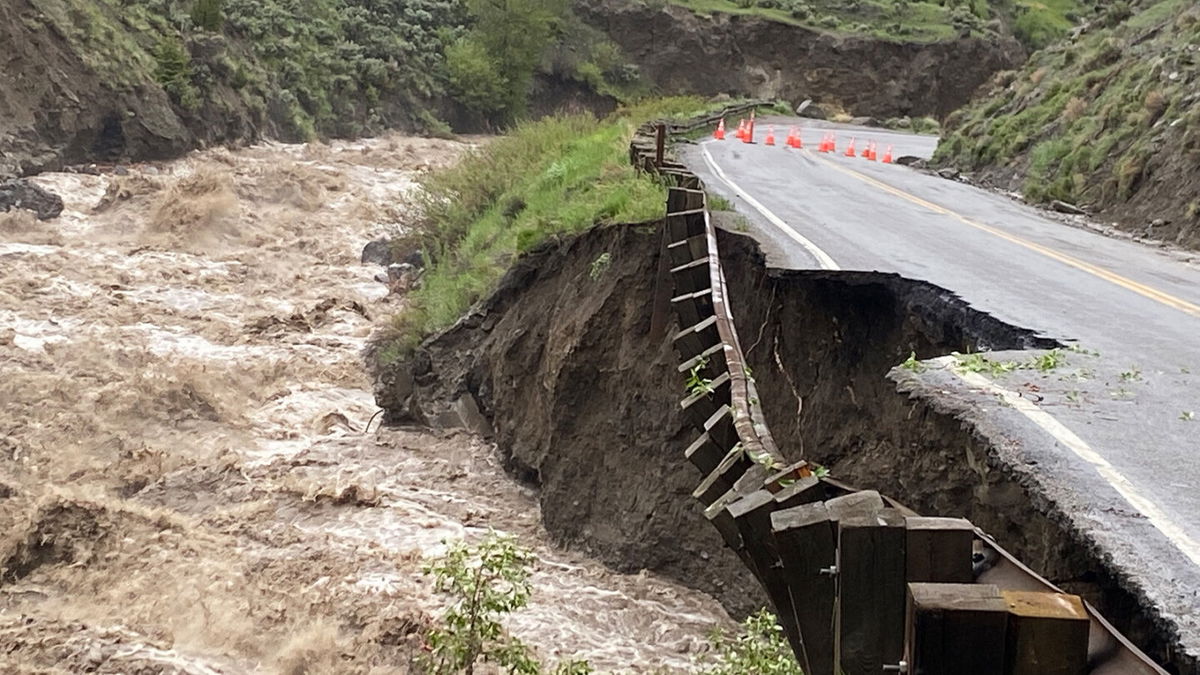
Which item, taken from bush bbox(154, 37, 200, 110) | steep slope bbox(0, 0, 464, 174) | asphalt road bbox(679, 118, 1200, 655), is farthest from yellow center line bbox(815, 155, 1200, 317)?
bush bbox(154, 37, 200, 110)

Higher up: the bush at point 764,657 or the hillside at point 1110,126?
the hillside at point 1110,126

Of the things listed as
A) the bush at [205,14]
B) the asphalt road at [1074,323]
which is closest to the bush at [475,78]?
the bush at [205,14]

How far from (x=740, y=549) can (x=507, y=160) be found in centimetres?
1789

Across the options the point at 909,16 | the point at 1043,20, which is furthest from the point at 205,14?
the point at 1043,20

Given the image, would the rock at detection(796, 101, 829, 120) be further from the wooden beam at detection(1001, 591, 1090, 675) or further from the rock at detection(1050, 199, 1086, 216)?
the wooden beam at detection(1001, 591, 1090, 675)

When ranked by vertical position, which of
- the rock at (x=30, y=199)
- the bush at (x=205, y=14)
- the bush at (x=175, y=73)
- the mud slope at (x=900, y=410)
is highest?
the bush at (x=205, y=14)

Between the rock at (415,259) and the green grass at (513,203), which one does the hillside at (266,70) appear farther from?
the green grass at (513,203)

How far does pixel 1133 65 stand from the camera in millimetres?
18109

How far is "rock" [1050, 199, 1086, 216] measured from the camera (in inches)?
602

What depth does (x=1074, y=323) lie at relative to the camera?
7504mm

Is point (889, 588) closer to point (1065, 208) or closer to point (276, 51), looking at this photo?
point (1065, 208)

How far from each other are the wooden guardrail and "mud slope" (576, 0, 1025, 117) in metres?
53.2

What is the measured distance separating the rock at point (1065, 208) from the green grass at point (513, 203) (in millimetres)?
6371

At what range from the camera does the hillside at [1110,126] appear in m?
13.9
